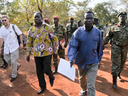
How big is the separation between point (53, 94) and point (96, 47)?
5.71 feet

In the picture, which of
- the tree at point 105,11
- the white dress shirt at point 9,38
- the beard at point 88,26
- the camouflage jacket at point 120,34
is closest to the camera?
the beard at point 88,26

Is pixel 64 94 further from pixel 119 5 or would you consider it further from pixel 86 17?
pixel 119 5

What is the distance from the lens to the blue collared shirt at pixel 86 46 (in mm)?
2113

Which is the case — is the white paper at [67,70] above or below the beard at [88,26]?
below

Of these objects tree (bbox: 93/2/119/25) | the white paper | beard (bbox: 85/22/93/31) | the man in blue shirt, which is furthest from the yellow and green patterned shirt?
tree (bbox: 93/2/119/25)

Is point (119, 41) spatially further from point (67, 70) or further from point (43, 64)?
point (43, 64)

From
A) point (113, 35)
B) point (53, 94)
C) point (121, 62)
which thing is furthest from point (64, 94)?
point (113, 35)

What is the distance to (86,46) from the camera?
6.98ft

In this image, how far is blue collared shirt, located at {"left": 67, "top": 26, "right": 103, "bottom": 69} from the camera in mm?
2113

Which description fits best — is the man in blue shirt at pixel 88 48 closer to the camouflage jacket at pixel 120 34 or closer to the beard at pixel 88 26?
the beard at pixel 88 26

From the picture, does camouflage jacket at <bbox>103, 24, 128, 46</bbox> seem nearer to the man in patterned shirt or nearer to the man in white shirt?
the man in patterned shirt

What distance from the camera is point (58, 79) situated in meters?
3.65

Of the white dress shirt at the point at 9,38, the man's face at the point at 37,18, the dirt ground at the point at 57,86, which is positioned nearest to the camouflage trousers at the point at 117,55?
the dirt ground at the point at 57,86

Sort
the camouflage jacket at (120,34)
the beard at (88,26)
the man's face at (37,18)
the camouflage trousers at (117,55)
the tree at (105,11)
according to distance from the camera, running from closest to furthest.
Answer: the beard at (88,26) < the man's face at (37,18) < the camouflage jacket at (120,34) < the camouflage trousers at (117,55) < the tree at (105,11)
